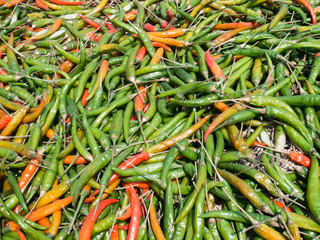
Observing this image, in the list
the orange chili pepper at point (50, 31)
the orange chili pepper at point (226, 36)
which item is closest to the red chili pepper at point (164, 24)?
the orange chili pepper at point (226, 36)

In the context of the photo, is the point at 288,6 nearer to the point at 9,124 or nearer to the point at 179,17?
the point at 179,17

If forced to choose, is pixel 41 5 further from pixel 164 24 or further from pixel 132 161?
pixel 132 161

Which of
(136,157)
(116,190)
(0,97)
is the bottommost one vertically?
(116,190)

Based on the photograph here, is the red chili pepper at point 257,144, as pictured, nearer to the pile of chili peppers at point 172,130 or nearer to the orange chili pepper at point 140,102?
the pile of chili peppers at point 172,130

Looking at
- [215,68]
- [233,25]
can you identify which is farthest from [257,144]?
[233,25]

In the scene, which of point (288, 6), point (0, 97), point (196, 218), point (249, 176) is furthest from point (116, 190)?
point (288, 6)

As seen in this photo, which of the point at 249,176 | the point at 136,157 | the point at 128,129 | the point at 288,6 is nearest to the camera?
the point at 249,176

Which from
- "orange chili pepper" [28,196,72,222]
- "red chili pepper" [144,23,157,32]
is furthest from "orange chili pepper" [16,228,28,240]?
"red chili pepper" [144,23,157,32]
